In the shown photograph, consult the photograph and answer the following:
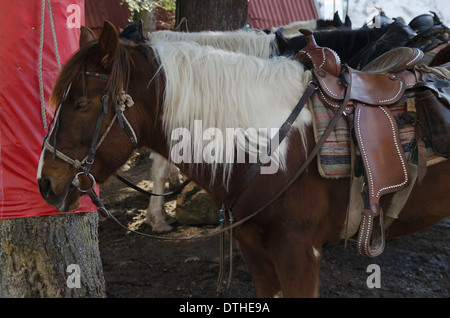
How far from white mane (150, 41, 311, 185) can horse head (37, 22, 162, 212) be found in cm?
22

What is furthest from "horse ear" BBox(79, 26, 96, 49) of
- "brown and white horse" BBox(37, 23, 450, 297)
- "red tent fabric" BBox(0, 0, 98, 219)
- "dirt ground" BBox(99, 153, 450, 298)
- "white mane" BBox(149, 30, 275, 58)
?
"dirt ground" BBox(99, 153, 450, 298)

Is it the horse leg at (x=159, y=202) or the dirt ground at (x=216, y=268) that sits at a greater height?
the horse leg at (x=159, y=202)

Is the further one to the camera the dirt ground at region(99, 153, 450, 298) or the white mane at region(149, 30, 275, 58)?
the white mane at region(149, 30, 275, 58)

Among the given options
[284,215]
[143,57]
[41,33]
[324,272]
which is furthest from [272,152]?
[324,272]

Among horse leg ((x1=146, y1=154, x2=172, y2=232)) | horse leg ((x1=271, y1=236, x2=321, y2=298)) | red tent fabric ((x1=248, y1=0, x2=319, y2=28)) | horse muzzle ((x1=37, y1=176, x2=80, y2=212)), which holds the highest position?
red tent fabric ((x1=248, y1=0, x2=319, y2=28))

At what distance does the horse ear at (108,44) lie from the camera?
1888 mm

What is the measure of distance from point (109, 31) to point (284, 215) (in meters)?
1.25

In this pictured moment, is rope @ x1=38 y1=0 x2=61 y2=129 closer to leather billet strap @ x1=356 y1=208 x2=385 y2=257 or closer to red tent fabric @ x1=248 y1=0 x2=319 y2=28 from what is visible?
leather billet strap @ x1=356 y1=208 x2=385 y2=257

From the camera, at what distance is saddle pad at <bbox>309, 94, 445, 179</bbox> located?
202 cm

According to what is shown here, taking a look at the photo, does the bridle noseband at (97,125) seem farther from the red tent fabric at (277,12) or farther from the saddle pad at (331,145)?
the red tent fabric at (277,12)

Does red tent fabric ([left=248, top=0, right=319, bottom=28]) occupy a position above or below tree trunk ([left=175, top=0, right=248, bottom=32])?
above

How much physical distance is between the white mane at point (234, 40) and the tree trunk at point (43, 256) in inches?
89.9

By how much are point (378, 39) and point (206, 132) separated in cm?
214

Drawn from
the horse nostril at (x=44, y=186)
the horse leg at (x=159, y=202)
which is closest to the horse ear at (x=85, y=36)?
the horse nostril at (x=44, y=186)
